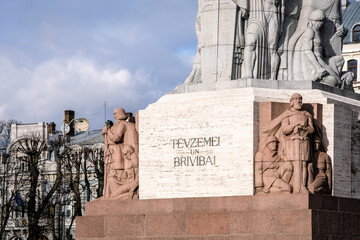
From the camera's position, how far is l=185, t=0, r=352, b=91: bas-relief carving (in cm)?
2783

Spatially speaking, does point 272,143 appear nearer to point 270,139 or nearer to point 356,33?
point 270,139

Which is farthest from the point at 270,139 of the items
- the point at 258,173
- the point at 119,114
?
the point at 119,114

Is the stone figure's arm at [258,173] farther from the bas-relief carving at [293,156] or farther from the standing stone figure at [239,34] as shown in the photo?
the standing stone figure at [239,34]

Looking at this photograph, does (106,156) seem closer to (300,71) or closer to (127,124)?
(127,124)

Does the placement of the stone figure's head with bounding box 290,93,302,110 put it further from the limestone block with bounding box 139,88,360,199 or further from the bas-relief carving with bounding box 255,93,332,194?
the limestone block with bounding box 139,88,360,199

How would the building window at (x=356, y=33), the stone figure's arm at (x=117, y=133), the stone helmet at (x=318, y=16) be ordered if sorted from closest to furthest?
the stone figure's arm at (x=117, y=133)
the stone helmet at (x=318, y=16)
the building window at (x=356, y=33)

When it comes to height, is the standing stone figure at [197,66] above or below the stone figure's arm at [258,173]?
above

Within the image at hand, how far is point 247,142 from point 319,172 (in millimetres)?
1669

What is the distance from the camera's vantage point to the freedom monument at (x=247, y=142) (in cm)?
2564

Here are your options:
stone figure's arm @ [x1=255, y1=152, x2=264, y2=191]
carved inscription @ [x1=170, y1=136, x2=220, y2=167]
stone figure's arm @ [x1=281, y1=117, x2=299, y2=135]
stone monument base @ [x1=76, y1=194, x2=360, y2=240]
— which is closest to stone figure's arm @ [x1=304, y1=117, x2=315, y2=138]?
stone figure's arm @ [x1=281, y1=117, x2=299, y2=135]

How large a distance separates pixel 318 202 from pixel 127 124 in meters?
5.23

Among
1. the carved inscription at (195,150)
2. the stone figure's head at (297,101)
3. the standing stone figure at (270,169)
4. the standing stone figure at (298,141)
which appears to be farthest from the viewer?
the carved inscription at (195,150)

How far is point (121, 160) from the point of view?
2809 cm

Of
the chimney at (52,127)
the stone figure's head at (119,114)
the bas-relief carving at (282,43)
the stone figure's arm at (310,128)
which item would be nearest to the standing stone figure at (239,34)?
the bas-relief carving at (282,43)
